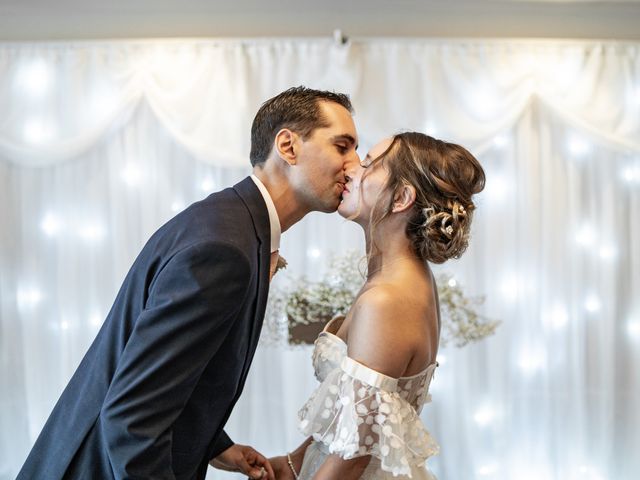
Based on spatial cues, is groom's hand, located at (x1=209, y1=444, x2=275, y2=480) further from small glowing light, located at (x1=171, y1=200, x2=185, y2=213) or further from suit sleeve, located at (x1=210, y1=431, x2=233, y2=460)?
small glowing light, located at (x1=171, y1=200, x2=185, y2=213)

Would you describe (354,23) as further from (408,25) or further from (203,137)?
(203,137)

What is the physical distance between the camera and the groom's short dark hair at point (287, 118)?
186cm

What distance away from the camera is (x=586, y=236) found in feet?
13.5

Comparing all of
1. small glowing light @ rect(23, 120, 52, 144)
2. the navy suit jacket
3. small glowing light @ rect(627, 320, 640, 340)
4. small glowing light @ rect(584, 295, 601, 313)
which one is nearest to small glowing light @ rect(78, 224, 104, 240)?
small glowing light @ rect(23, 120, 52, 144)

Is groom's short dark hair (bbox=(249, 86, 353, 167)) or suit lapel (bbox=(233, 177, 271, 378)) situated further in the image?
groom's short dark hair (bbox=(249, 86, 353, 167))

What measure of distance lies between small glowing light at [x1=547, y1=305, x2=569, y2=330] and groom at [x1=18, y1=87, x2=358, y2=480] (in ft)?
9.01

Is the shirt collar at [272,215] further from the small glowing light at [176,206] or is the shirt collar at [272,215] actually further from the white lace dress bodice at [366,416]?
the small glowing light at [176,206]

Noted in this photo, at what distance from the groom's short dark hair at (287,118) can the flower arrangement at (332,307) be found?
1.03 m

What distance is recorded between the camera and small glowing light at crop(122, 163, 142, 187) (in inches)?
161

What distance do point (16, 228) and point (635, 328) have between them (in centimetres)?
402

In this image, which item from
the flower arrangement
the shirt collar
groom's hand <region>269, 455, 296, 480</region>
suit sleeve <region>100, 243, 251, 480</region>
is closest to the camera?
suit sleeve <region>100, 243, 251, 480</region>

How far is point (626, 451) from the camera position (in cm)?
410

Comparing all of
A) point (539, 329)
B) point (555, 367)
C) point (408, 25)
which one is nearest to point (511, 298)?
point (539, 329)

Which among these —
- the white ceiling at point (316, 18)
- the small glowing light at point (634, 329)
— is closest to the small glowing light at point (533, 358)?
the small glowing light at point (634, 329)
